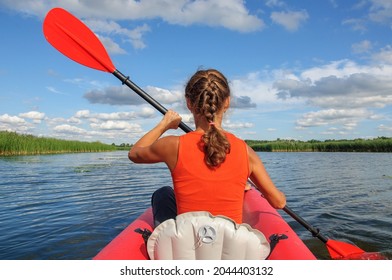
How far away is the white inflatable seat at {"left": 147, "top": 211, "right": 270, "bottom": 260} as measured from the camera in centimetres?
195

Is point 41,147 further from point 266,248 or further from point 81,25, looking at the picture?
point 266,248

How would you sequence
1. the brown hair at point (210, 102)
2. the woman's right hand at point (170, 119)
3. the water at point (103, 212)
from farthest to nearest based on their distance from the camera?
the water at point (103, 212) → the woman's right hand at point (170, 119) → the brown hair at point (210, 102)

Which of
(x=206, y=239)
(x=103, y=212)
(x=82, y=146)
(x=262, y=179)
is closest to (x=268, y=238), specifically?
(x=262, y=179)

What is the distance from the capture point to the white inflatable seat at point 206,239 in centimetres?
195

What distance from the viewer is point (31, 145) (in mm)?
22906

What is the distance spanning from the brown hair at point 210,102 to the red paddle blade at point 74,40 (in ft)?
5.85

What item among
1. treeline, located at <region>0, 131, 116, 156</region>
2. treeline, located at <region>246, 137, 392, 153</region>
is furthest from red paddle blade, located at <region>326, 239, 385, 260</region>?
treeline, located at <region>246, 137, 392, 153</region>

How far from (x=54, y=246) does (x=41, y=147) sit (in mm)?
22222

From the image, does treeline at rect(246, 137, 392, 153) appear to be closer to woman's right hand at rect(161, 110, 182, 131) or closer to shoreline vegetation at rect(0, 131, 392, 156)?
shoreline vegetation at rect(0, 131, 392, 156)

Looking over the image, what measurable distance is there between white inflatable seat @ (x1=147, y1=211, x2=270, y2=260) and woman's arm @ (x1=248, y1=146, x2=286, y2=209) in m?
0.33

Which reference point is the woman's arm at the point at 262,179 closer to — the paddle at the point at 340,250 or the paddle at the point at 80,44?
the paddle at the point at 340,250

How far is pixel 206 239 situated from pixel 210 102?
799mm

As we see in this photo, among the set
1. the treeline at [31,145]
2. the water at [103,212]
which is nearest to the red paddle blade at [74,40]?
the water at [103,212]
